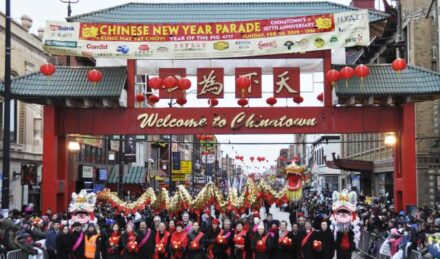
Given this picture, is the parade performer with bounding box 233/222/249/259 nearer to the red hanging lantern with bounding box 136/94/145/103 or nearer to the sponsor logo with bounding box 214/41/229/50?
the sponsor logo with bounding box 214/41/229/50

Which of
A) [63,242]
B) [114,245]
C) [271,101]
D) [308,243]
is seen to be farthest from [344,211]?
[63,242]

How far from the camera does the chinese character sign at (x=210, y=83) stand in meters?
20.5

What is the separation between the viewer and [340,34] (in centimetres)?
1953

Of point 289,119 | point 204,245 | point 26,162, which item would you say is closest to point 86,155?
point 26,162

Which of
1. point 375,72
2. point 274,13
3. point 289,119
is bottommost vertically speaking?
point 289,119

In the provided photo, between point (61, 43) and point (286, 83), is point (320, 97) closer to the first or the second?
point (286, 83)

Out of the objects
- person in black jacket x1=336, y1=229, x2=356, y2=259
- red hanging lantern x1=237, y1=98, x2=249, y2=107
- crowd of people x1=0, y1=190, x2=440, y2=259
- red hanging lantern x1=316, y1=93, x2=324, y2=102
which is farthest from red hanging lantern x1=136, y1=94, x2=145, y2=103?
person in black jacket x1=336, y1=229, x2=356, y2=259

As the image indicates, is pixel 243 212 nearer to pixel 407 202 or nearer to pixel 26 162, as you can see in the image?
pixel 407 202

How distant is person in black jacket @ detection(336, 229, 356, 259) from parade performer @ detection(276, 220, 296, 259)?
121 cm

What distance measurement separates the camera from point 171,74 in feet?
68.6

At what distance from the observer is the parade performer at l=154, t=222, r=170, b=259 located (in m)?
15.9

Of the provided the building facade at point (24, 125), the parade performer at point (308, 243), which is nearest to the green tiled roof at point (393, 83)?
the parade performer at point (308, 243)

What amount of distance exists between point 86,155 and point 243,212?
78.1 feet

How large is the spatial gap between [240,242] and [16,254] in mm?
5213
